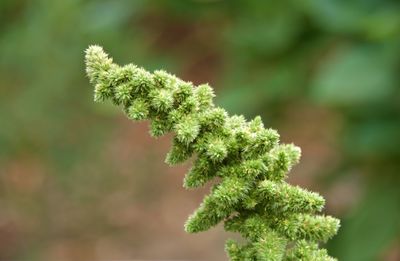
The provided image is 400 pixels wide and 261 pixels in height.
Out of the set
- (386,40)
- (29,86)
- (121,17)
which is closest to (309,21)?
(386,40)

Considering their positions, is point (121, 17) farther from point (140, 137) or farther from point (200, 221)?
point (200, 221)

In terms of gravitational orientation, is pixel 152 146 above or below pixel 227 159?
above

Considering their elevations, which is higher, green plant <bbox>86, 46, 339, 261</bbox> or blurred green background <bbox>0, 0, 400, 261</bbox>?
blurred green background <bbox>0, 0, 400, 261</bbox>

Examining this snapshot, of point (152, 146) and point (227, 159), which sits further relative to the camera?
point (152, 146)

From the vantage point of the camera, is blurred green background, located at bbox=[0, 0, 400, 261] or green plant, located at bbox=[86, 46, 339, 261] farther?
blurred green background, located at bbox=[0, 0, 400, 261]
